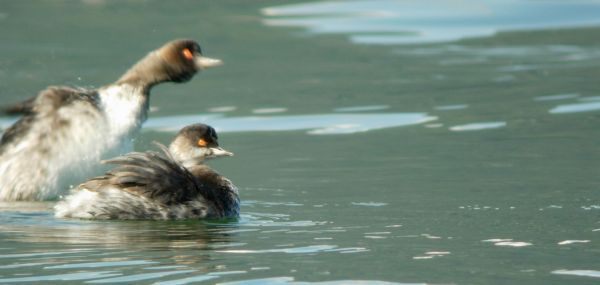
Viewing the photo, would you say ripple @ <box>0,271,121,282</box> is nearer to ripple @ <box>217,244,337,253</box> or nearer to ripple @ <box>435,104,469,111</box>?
ripple @ <box>217,244,337,253</box>

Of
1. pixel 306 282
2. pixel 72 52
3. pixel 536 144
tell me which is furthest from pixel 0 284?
pixel 72 52

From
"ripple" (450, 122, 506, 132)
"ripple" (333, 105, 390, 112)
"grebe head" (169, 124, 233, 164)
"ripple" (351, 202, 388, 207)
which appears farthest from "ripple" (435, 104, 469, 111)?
"grebe head" (169, 124, 233, 164)

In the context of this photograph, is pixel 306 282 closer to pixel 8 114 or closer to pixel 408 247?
pixel 408 247

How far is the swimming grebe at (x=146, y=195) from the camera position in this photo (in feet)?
32.2

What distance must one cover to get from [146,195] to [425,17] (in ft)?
32.3

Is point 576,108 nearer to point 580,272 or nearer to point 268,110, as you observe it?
point 268,110

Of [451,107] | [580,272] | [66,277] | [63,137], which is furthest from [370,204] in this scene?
[451,107]

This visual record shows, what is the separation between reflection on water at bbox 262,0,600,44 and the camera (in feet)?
60.4

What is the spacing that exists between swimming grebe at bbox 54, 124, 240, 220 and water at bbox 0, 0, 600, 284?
0.48 ft

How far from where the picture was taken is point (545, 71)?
16484mm

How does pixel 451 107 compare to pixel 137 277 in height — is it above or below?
above

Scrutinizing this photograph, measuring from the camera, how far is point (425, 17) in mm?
19250

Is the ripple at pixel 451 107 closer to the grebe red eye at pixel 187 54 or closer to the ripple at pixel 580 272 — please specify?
the grebe red eye at pixel 187 54

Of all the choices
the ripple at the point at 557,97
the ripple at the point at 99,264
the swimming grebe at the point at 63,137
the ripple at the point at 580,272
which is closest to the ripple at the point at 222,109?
the ripple at the point at 557,97
